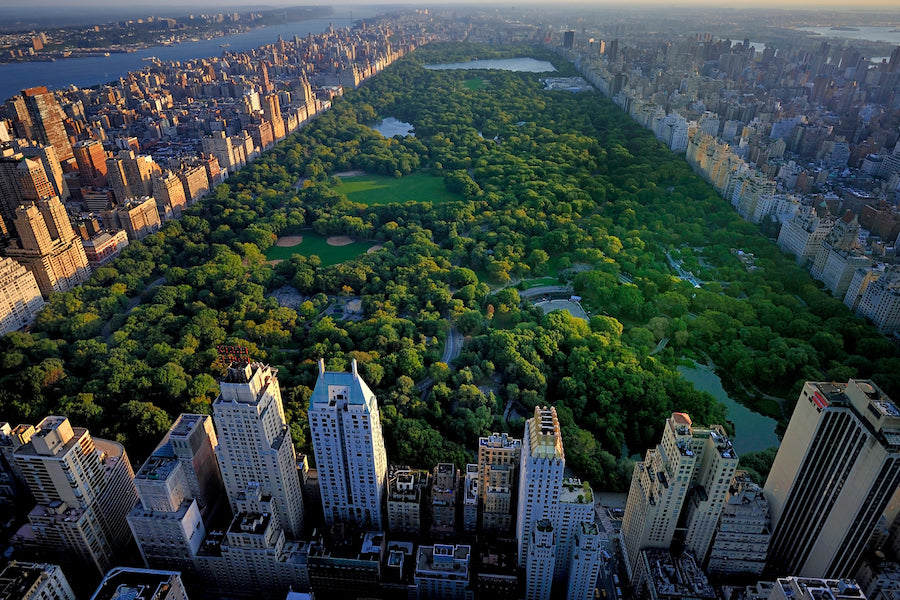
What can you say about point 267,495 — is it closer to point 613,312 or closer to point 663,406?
point 663,406

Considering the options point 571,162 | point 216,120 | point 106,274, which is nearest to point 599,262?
point 571,162

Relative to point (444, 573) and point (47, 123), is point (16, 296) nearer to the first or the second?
point (444, 573)

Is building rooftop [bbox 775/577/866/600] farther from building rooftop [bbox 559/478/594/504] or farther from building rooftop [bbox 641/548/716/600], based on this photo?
building rooftop [bbox 559/478/594/504]

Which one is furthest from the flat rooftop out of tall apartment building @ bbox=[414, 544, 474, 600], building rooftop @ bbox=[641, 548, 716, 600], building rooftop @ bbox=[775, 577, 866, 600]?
building rooftop @ bbox=[775, 577, 866, 600]

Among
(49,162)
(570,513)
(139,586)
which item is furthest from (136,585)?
(49,162)

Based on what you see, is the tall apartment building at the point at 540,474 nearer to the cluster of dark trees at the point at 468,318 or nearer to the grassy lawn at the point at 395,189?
the cluster of dark trees at the point at 468,318

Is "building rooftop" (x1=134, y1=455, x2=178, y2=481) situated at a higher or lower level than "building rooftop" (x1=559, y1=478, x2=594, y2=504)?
lower

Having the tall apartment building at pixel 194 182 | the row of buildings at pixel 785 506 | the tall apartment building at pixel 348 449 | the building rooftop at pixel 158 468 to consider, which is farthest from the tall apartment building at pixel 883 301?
the tall apartment building at pixel 194 182
